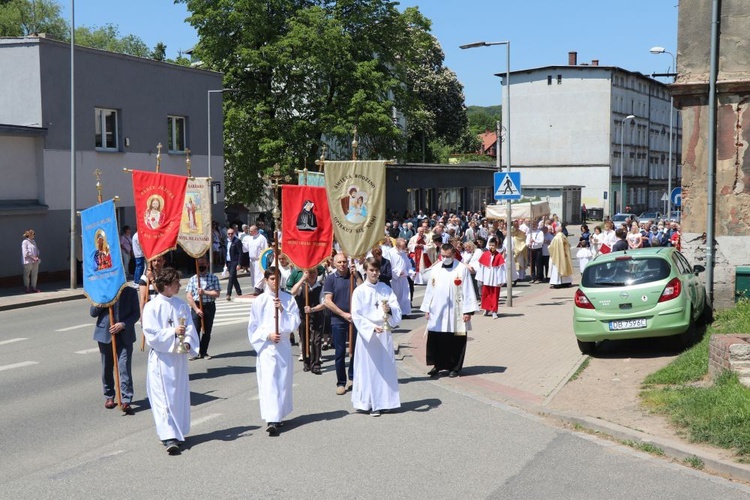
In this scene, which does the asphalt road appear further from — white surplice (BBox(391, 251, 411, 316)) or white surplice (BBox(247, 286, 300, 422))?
white surplice (BBox(391, 251, 411, 316))

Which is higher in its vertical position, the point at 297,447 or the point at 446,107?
the point at 446,107

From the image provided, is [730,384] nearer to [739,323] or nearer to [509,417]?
[509,417]

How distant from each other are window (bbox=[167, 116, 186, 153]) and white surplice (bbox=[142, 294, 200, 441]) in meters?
27.1

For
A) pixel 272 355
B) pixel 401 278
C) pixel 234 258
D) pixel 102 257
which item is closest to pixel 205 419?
pixel 272 355

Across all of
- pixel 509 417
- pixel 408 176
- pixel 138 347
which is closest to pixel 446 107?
pixel 408 176

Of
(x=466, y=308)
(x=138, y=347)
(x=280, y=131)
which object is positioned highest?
(x=280, y=131)

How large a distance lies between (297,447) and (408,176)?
145 feet

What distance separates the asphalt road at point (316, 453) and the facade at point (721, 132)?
6511mm

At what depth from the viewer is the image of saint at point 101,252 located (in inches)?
436

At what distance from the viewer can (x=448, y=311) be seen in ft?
40.2

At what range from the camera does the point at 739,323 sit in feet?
43.4

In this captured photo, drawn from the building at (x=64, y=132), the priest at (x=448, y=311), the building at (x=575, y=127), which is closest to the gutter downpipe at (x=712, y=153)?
the priest at (x=448, y=311)

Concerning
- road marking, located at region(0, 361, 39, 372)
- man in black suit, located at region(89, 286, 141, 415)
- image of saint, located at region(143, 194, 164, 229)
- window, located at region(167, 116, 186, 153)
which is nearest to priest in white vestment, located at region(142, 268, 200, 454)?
man in black suit, located at region(89, 286, 141, 415)

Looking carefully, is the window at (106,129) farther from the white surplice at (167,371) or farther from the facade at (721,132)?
the white surplice at (167,371)
